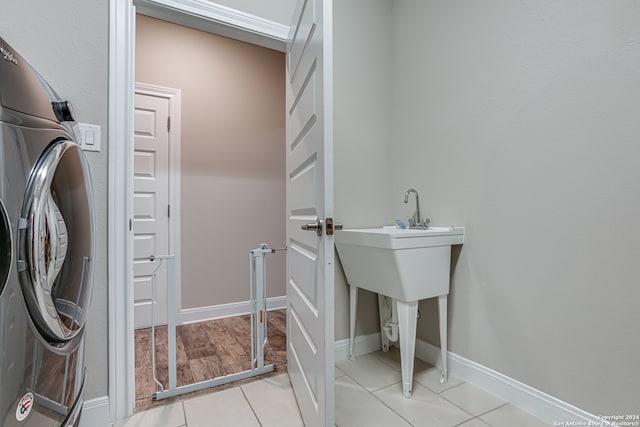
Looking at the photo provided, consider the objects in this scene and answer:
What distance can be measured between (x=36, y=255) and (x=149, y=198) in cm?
222

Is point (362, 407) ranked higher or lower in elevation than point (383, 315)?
lower

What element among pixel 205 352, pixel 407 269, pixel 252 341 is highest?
pixel 407 269

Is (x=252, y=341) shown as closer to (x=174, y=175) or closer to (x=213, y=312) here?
(x=213, y=312)

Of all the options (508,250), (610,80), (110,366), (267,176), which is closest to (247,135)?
(267,176)

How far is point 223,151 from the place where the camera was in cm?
294

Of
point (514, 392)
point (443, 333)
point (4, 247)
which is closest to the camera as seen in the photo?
point (4, 247)

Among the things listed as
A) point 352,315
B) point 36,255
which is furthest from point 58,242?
point 352,315

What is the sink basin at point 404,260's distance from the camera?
154 cm

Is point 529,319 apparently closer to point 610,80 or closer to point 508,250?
point 508,250

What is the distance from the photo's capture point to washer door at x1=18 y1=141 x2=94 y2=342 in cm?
63

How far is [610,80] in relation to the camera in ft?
3.98

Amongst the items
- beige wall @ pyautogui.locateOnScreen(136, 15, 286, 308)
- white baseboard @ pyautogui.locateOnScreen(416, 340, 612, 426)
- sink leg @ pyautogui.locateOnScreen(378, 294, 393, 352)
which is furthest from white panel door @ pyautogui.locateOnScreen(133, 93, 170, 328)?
white baseboard @ pyautogui.locateOnScreen(416, 340, 612, 426)

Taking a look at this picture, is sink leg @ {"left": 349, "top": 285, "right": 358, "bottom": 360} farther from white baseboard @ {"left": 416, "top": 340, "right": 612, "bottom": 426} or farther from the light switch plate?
the light switch plate

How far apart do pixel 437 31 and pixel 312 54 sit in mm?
1119
